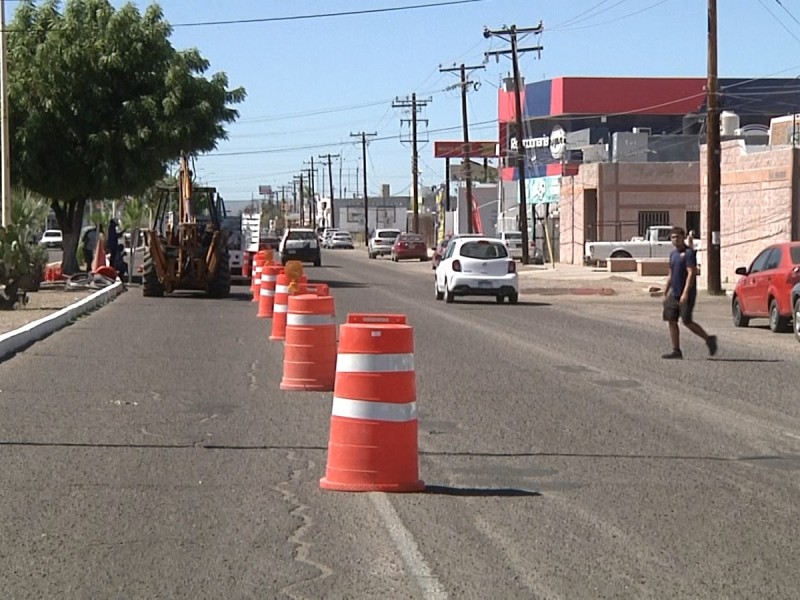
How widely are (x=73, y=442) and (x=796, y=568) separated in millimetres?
6037

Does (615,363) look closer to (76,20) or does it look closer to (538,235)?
(76,20)

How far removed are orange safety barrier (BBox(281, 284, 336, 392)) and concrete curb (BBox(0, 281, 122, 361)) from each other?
196 inches

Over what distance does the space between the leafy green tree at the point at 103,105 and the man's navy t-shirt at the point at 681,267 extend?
23.3 meters

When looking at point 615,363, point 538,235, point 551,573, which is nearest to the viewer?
point 551,573

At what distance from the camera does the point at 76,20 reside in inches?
1587

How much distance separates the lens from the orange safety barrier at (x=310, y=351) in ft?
46.4

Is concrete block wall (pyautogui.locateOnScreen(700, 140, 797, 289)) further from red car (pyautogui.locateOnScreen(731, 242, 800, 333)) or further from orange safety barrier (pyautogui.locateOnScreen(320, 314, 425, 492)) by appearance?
orange safety barrier (pyautogui.locateOnScreen(320, 314, 425, 492))

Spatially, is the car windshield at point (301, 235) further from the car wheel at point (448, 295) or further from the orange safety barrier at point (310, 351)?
the orange safety barrier at point (310, 351)

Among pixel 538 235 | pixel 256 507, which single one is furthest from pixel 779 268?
pixel 538 235

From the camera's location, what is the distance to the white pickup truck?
2115 inches

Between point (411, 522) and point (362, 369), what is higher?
point (362, 369)

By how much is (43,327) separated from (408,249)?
53.5m

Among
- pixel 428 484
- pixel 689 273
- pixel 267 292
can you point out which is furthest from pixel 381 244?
pixel 428 484

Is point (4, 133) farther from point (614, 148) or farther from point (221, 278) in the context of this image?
point (614, 148)
